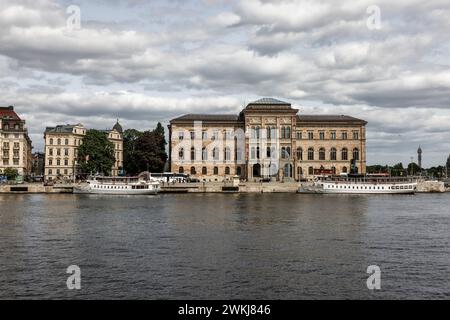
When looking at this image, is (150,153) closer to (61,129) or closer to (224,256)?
(61,129)

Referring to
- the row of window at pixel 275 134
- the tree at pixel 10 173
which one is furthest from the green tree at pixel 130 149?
the tree at pixel 10 173

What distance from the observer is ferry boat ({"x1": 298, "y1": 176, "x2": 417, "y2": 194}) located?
11494 cm

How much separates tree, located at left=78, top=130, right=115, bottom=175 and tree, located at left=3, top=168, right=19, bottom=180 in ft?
55.8

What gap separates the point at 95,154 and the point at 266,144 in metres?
42.3

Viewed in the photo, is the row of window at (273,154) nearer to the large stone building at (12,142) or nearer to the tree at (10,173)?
the tree at (10,173)

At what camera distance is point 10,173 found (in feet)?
443

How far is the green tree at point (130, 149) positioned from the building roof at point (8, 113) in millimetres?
33229

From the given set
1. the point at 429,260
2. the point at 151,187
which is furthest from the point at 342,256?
the point at 151,187

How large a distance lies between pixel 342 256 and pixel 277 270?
621 centimetres

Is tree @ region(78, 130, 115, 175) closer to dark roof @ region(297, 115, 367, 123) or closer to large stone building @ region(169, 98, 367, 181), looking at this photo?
large stone building @ region(169, 98, 367, 181)

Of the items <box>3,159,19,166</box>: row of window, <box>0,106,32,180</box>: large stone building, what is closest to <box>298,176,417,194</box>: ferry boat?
<box>0,106,32,180</box>: large stone building

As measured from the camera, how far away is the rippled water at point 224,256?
1009 inches

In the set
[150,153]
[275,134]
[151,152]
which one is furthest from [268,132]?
[150,153]
